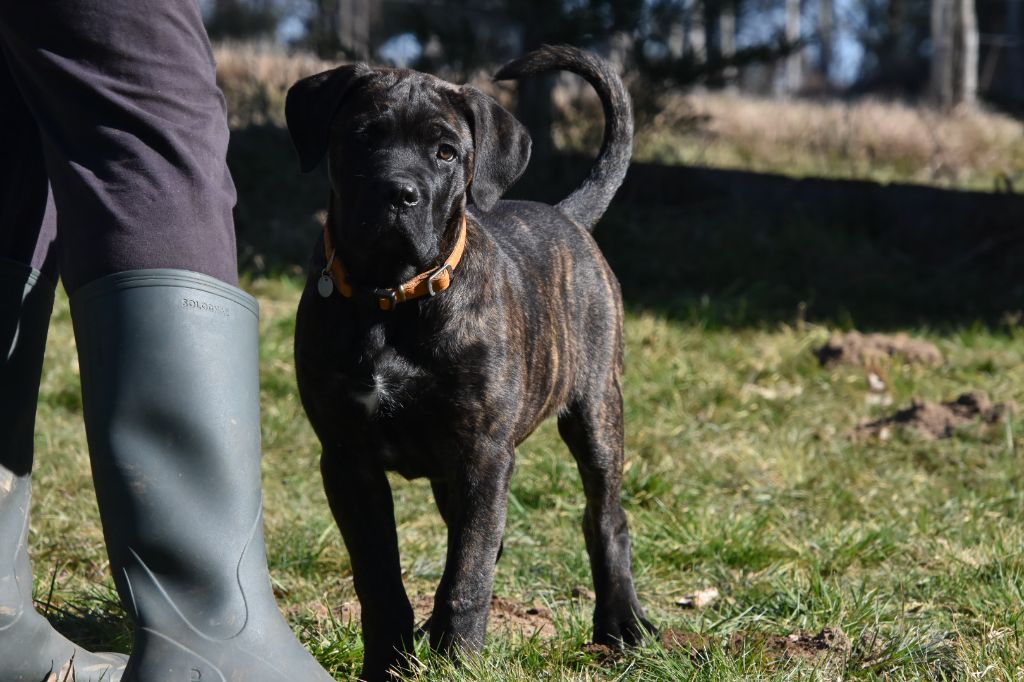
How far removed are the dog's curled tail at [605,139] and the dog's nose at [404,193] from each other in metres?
1.04

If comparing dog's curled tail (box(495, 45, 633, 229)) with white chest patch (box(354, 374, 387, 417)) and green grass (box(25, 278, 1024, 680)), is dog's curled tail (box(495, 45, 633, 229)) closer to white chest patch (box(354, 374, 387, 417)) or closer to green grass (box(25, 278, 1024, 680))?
green grass (box(25, 278, 1024, 680))

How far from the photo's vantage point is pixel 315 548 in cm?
369

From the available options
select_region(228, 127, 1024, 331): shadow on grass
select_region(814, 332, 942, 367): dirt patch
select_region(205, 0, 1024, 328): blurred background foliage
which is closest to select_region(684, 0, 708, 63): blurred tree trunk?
select_region(205, 0, 1024, 328): blurred background foliage

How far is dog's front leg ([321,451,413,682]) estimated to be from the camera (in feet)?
9.04

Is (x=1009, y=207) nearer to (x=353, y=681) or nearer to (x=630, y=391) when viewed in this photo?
(x=630, y=391)

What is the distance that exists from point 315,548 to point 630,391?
236 centimetres

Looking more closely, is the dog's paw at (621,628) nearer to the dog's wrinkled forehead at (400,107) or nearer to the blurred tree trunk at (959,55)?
the dog's wrinkled forehead at (400,107)

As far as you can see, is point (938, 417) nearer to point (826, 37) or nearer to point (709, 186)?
point (709, 186)

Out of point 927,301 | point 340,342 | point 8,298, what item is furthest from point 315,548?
point 927,301

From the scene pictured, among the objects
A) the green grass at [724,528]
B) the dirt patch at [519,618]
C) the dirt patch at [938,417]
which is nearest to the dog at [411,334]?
the green grass at [724,528]

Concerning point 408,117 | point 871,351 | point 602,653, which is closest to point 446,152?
point 408,117

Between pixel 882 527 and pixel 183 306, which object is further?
pixel 882 527

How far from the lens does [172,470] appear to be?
2018mm

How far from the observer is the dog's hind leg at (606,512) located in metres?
3.20
